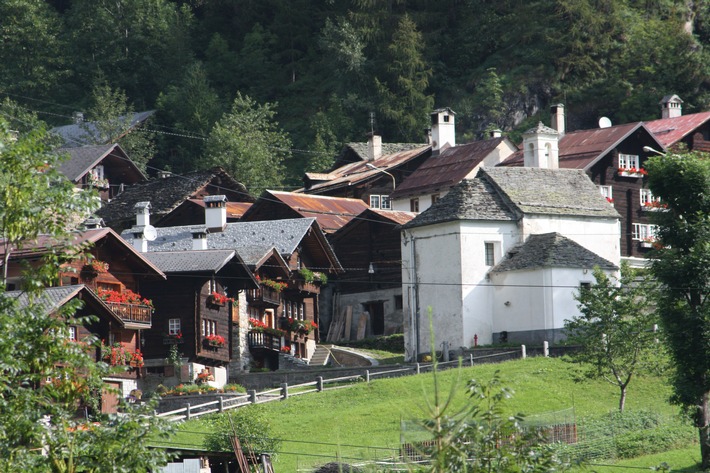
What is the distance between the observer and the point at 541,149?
223 ft

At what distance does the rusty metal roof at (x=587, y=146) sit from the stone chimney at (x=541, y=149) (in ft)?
9.32

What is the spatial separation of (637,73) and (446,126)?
20247 mm

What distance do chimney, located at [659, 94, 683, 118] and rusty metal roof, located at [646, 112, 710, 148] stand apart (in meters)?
4.62

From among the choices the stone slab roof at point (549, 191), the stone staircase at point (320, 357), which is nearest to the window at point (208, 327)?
the stone staircase at point (320, 357)

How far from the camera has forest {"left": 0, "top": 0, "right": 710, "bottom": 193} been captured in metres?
96.1

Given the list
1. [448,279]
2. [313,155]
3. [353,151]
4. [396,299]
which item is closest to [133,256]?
[448,279]

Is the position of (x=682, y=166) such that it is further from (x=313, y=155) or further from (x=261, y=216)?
(x=313, y=155)

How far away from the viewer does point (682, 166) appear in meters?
39.2

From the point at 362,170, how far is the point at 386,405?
38865 mm

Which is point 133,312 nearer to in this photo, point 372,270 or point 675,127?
point 372,270

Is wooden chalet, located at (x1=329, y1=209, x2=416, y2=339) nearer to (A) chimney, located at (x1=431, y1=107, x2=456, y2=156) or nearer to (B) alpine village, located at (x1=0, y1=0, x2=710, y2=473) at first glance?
(B) alpine village, located at (x1=0, y1=0, x2=710, y2=473)

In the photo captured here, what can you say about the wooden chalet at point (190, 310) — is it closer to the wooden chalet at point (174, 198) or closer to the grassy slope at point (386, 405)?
the grassy slope at point (386, 405)

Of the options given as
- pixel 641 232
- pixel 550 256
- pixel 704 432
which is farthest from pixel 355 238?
pixel 704 432

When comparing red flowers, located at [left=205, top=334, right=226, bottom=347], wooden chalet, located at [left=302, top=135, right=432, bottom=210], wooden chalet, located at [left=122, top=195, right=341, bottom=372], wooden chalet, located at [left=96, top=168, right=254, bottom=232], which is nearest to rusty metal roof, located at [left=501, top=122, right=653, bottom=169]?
wooden chalet, located at [left=302, top=135, right=432, bottom=210]
